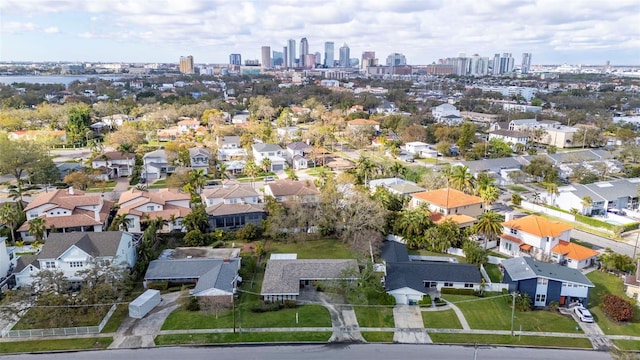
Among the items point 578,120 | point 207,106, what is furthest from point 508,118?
point 207,106

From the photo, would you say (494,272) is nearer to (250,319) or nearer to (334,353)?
(334,353)

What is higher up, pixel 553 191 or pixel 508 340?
pixel 553 191

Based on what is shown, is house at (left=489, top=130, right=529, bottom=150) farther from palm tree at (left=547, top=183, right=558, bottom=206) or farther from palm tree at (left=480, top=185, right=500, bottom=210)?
palm tree at (left=480, top=185, right=500, bottom=210)

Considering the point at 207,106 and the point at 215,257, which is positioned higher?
the point at 207,106

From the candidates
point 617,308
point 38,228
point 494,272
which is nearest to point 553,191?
point 494,272

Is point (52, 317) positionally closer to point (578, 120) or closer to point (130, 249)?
point (130, 249)

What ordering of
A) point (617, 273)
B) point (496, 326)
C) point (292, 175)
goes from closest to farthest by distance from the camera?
1. point (496, 326)
2. point (617, 273)
3. point (292, 175)

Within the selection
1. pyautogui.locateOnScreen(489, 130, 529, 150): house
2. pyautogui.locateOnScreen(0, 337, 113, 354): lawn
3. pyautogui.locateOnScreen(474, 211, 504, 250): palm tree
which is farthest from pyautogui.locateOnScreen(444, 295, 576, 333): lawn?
pyautogui.locateOnScreen(489, 130, 529, 150): house
